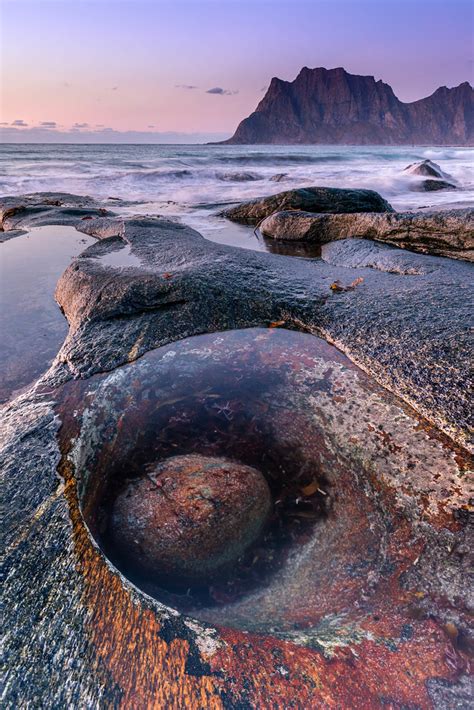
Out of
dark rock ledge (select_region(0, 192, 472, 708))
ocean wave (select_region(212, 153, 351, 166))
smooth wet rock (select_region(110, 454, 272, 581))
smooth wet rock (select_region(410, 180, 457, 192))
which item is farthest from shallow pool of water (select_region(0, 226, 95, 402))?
ocean wave (select_region(212, 153, 351, 166))

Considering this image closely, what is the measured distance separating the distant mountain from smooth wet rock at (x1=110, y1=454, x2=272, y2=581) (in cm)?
16055

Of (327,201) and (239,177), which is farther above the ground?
(327,201)

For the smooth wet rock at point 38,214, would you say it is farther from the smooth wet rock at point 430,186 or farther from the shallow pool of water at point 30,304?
the smooth wet rock at point 430,186

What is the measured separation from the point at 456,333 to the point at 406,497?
1.09 metres

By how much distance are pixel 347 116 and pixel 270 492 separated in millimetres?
182313

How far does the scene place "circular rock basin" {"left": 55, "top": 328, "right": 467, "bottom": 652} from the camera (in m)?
1.42

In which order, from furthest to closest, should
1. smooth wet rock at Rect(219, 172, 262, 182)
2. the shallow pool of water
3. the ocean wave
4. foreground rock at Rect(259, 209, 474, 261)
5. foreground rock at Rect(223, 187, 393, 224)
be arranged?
the ocean wave
smooth wet rock at Rect(219, 172, 262, 182)
foreground rock at Rect(223, 187, 393, 224)
foreground rock at Rect(259, 209, 474, 261)
the shallow pool of water

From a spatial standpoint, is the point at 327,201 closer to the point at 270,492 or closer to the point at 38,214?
the point at 38,214

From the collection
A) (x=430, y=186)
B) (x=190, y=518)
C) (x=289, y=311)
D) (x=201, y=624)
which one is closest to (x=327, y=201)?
(x=289, y=311)

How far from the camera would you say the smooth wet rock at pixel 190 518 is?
1.59 m

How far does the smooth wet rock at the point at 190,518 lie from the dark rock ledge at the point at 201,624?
0.27 m

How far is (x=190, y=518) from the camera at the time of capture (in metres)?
1.67

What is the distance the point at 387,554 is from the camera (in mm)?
1511

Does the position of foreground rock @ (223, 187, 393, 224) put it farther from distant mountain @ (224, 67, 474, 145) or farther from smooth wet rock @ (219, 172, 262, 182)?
distant mountain @ (224, 67, 474, 145)
